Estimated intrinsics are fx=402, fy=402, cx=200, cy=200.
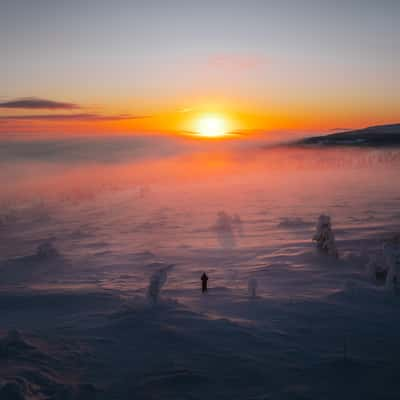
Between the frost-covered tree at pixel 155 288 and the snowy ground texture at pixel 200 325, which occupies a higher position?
the frost-covered tree at pixel 155 288

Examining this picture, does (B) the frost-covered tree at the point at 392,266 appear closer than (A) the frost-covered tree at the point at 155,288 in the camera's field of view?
No

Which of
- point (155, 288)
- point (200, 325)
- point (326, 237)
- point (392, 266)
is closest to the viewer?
point (200, 325)

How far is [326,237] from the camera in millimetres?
28625

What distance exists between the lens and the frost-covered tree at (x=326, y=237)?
92.7 ft

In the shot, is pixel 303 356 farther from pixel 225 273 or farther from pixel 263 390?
pixel 225 273

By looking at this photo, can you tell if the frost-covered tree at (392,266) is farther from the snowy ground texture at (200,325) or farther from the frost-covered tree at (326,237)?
the frost-covered tree at (326,237)

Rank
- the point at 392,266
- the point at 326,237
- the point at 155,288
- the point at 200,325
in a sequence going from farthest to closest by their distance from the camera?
the point at 326,237, the point at 392,266, the point at 155,288, the point at 200,325

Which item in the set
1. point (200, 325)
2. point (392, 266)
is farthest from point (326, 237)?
point (200, 325)

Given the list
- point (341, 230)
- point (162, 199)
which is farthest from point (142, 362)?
point (162, 199)

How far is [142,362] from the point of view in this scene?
12125 millimetres

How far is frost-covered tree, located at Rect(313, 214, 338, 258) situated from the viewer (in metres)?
28.2

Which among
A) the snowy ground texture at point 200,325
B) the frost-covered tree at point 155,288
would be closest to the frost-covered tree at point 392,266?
the snowy ground texture at point 200,325

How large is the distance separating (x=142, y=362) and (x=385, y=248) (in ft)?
48.4

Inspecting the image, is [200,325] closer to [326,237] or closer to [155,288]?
[155,288]
